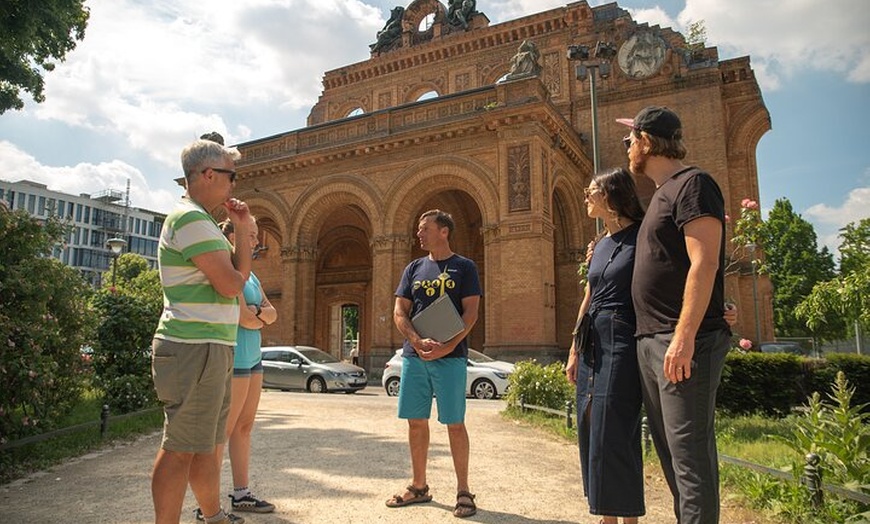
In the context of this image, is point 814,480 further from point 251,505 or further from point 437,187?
point 437,187

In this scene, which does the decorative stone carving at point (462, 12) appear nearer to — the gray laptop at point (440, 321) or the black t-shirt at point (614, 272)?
the gray laptop at point (440, 321)

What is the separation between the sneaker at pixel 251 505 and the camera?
4.10m

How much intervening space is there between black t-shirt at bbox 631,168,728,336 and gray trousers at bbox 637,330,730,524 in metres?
0.10

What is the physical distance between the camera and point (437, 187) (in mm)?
21141

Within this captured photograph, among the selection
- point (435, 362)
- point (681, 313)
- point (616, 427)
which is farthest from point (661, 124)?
point (435, 362)

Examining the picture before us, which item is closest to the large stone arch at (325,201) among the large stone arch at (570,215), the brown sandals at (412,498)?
the large stone arch at (570,215)

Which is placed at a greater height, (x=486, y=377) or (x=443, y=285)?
(x=443, y=285)

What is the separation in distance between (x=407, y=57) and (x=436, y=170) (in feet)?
42.2

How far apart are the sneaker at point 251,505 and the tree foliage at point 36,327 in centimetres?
289

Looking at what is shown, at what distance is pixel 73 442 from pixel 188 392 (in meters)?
5.47

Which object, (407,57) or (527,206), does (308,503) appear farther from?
(407,57)

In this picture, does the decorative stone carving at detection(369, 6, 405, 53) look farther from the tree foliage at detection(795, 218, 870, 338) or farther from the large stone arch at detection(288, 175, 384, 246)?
the tree foliage at detection(795, 218, 870, 338)

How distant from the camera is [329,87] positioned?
3403 centimetres

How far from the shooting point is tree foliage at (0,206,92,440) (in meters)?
5.48
